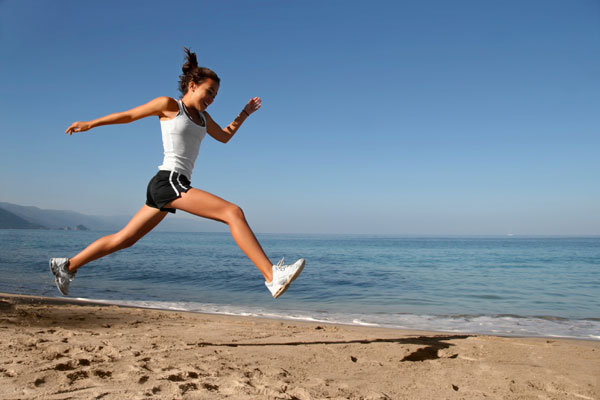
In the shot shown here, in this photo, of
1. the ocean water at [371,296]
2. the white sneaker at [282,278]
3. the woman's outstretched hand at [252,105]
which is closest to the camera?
the white sneaker at [282,278]

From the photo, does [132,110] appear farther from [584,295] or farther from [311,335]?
[584,295]

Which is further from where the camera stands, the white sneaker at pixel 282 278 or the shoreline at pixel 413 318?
the shoreline at pixel 413 318

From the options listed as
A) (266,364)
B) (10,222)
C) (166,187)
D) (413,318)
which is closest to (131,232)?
(166,187)

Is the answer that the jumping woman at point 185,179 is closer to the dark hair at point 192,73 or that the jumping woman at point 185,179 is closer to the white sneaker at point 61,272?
the dark hair at point 192,73

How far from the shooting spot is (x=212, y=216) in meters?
3.06

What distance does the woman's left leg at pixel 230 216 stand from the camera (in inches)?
119

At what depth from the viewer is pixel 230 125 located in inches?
157

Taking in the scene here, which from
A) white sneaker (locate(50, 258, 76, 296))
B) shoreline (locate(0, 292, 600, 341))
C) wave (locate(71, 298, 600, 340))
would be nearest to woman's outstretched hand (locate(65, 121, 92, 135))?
white sneaker (locate(50, 258, 76, 296))

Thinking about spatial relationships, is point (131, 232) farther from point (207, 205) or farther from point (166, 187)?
point (207, 205)

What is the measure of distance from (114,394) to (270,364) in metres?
1.24

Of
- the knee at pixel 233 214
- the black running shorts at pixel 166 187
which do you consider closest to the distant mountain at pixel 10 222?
the black running shorts at pixel 166 187

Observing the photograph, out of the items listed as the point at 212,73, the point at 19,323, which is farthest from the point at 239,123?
the point at 19,323

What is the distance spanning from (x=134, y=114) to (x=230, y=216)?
1.09m

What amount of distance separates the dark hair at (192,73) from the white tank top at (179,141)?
29 centimetres
